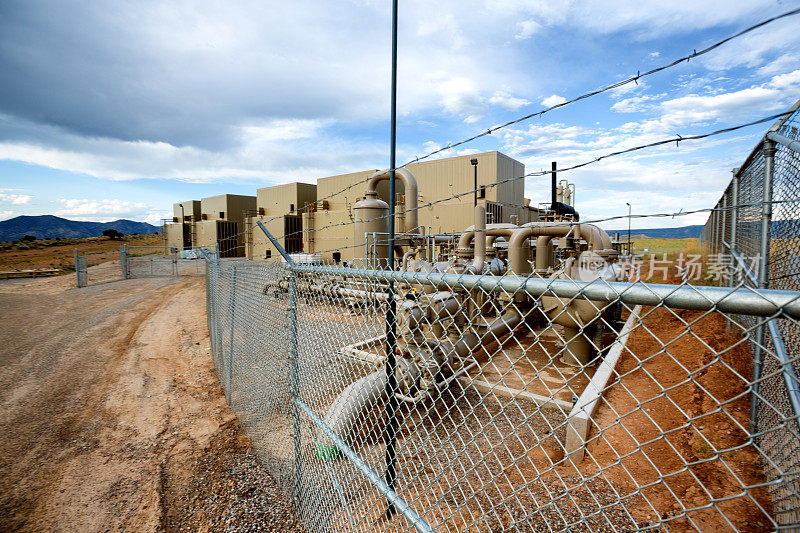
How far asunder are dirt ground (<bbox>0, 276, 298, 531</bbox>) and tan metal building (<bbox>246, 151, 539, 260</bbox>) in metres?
10.9

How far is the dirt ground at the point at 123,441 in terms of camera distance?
3.57 metres

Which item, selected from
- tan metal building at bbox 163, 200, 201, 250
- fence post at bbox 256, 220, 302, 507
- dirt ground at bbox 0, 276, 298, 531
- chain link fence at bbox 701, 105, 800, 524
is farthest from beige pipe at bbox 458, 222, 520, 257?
tan metal building at bbox 163, 200, 201, 250

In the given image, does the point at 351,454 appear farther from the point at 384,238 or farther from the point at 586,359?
the point at 384,238

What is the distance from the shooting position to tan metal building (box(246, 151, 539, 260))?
22281 mm

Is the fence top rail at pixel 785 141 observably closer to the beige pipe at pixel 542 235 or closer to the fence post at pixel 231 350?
the beige pipe at pixel 542 235

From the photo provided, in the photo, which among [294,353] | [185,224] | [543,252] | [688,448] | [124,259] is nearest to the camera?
[294,353]

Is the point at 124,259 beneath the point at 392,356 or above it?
above

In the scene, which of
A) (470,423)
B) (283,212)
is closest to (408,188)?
(470,423)

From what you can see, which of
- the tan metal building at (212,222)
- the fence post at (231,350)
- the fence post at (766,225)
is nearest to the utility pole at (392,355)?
the fence post at (231,350)

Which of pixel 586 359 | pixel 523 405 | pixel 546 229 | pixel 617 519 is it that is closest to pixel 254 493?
pixel 617 519

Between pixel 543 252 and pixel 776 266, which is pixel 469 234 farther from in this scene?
pixel 776 266

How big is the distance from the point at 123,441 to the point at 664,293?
5.84m

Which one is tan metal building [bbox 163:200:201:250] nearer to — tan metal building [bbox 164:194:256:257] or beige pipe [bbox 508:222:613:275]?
tan metal building [bbox 164:194:256:257]

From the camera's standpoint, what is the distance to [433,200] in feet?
80.8
